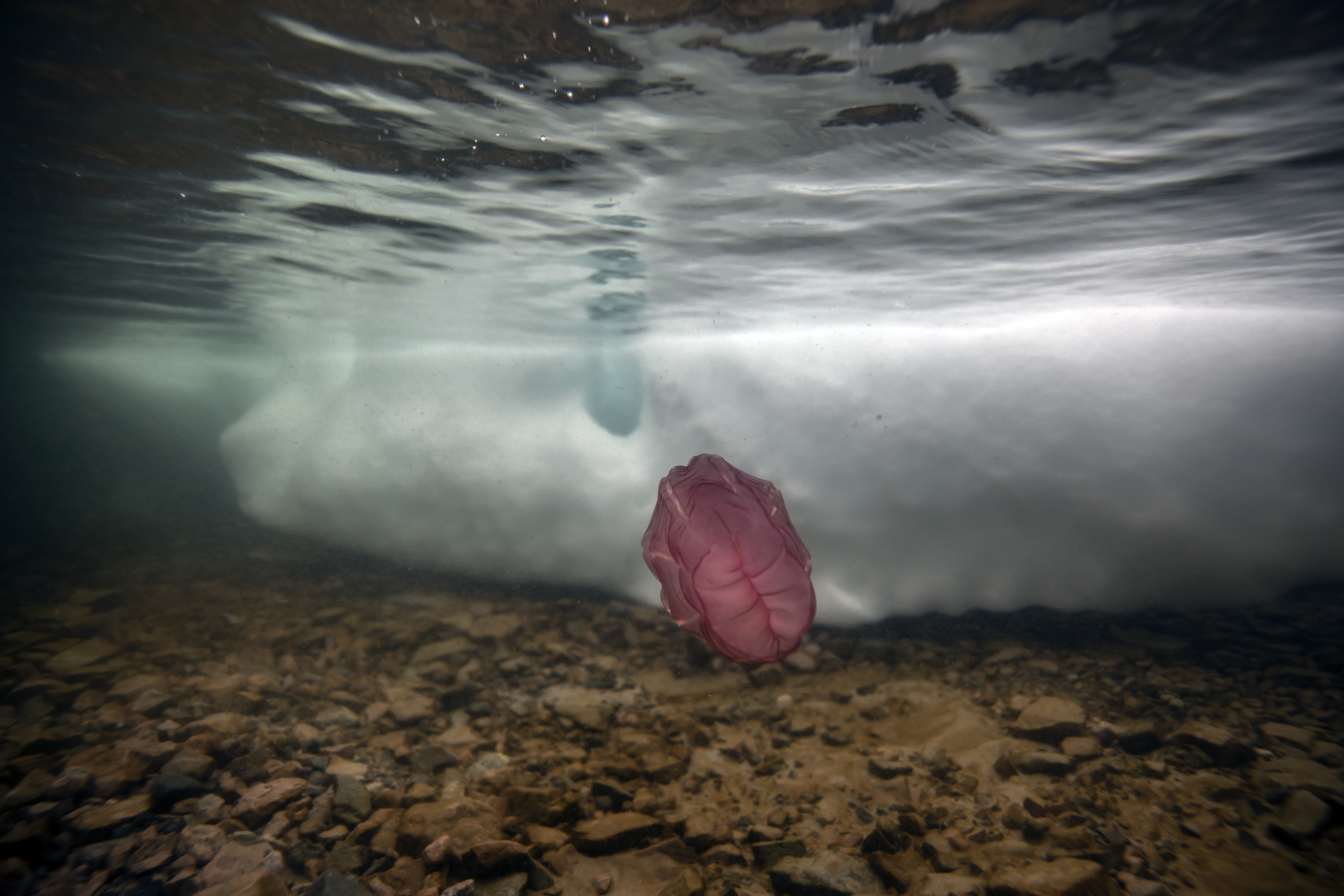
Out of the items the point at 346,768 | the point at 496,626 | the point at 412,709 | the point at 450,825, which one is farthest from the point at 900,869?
the point at 496,626

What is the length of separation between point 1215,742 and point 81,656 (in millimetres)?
8919

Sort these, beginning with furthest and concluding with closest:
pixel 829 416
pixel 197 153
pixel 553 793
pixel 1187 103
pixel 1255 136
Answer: pixel 829 416, pixel 197 153, pixel 1255 136, pixel 1187 103, pixel 553 793

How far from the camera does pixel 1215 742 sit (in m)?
→ 3.36

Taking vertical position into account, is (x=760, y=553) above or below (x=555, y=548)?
above

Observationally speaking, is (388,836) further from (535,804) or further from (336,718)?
(336,718)

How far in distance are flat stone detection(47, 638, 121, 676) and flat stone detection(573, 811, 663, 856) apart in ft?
16.1

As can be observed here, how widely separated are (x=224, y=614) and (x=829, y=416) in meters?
7.46

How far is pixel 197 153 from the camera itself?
545 centimetres

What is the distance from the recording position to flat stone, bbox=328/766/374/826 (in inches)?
119

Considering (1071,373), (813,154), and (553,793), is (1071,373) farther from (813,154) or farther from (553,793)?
(553,793)

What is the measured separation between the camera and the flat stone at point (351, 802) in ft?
9.95

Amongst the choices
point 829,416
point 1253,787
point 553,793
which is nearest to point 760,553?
point 553,793

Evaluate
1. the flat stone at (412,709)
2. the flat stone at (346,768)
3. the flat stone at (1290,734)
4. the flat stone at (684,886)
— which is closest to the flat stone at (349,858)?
the flat stone at (346,768)

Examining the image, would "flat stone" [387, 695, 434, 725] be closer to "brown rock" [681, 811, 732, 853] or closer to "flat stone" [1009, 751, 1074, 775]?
"brown rock" [681, 811, 732, 853]
